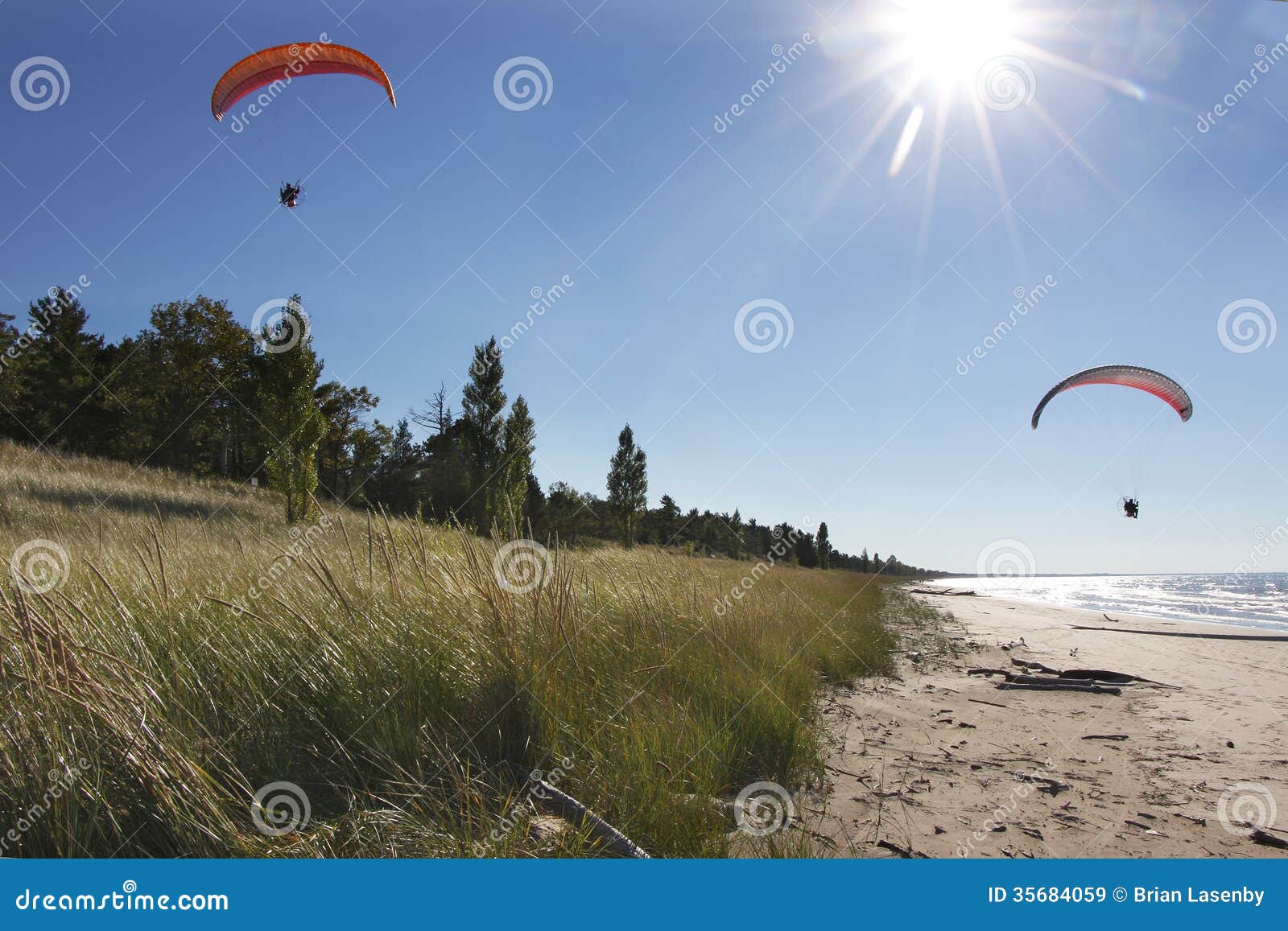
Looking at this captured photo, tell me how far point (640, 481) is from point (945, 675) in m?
31.7

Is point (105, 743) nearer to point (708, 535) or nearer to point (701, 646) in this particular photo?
point (701, 646)

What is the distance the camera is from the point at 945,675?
809cm

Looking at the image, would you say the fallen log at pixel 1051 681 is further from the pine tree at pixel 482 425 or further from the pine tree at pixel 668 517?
the pine tree at pixel 668 517

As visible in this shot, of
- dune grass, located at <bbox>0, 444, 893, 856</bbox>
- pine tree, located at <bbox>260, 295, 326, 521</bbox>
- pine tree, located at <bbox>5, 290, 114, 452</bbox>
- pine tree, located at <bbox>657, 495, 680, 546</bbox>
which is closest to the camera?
dune grass, located at <bbox>0, 444, 893, 856</bbox>

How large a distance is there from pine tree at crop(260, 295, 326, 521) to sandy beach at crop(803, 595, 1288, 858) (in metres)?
19.8

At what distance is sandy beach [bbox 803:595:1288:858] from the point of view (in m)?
3.01

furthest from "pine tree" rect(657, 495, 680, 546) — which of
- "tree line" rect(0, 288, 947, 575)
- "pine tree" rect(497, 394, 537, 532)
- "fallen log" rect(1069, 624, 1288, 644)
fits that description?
"fallen log" rect(1069, 624, 1288, 644)

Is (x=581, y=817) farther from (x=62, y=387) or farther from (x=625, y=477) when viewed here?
(x=62, y=387)

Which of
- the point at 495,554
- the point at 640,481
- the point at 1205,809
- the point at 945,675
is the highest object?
the point at 640,481

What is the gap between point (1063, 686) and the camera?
24.4ft

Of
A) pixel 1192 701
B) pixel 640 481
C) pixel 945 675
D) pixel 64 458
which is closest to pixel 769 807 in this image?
pixel 945 675

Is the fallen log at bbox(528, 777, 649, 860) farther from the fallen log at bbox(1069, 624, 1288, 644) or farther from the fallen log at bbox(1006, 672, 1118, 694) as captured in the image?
the fallen log at bbox(1069, 624, 1288, 644)

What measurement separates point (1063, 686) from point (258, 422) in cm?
3295

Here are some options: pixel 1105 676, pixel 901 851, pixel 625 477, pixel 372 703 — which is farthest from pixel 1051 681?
pixel 625 477
